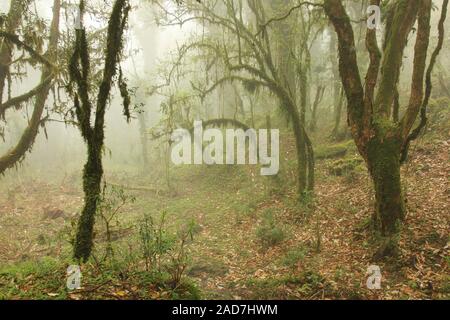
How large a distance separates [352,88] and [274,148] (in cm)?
838

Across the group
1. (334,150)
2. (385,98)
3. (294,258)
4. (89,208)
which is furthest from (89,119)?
(334,150)

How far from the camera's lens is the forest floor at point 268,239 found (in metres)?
6.33

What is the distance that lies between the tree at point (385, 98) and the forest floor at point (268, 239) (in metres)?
0.77

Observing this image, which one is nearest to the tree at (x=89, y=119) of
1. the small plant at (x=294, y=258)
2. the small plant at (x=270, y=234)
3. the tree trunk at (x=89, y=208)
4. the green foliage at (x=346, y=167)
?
the tree trunk at (x=89, y=208)

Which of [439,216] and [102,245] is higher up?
[439,216]

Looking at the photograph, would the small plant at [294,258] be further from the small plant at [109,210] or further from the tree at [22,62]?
the tree at [22,62]

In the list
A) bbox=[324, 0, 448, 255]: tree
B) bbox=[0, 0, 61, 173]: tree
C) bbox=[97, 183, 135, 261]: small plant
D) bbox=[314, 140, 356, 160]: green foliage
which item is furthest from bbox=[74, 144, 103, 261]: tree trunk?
bbox=[314, 140, 356, 160]: green foliage

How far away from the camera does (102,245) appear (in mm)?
11156

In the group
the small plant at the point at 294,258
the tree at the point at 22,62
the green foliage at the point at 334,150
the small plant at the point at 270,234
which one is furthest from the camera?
the green foliage at the point at 334,150

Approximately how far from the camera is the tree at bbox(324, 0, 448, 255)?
8.21 m

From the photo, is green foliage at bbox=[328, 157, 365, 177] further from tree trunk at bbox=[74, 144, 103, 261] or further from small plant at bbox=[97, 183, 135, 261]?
tree trunk at bbox=[74, 144, 103, 261]
